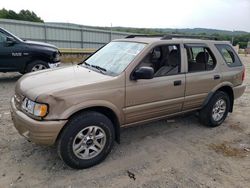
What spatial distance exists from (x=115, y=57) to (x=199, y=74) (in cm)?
159

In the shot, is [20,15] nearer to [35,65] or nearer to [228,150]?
[35,65]

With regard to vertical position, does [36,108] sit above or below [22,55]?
below

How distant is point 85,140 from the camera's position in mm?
3221

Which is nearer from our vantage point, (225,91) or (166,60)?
(166,60)

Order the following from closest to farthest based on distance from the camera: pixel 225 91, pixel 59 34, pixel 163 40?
pixel 163 40, pixel 225 91, pixel 59 34

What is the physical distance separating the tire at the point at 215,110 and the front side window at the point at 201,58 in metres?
0.60

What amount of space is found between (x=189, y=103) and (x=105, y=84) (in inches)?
71.9

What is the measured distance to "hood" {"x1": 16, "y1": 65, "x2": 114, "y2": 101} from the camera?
303 centimetres

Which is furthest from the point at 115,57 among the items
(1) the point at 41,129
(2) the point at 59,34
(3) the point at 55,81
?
(2) the point at 59,34

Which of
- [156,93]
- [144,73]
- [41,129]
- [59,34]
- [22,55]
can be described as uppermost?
[59,34]

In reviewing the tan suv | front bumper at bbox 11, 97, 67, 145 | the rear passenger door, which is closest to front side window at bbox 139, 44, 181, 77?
the tan suv

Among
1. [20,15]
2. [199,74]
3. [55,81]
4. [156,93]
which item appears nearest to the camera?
[55,81]

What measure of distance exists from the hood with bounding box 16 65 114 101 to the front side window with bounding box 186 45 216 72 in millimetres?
1886

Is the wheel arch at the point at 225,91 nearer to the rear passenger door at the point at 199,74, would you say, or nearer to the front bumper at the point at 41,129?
the rear passenger door at the point at 199,74
